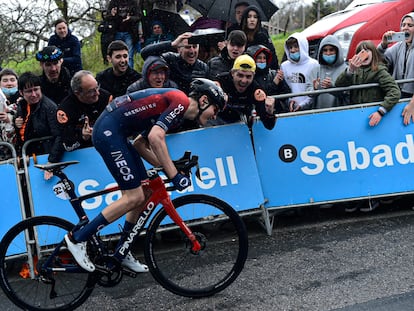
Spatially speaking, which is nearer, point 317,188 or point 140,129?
point 140,129

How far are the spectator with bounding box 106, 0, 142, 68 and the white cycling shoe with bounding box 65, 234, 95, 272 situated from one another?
16.3 ft

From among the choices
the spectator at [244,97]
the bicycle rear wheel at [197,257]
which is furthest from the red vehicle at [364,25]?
the bicycle rear wheel at [197,257]

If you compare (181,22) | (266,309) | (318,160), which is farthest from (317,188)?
(181,22)

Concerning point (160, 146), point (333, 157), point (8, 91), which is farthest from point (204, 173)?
point (8, 91)

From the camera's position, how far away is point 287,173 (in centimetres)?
613

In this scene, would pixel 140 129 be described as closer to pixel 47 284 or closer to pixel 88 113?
pixel 88 113

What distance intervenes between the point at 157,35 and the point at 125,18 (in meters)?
0.66

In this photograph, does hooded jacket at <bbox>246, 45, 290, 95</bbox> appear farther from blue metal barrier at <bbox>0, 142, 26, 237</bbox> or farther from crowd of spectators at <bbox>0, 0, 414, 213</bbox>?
blue metal barrier at <bbox>0, 142, 26, 237</bbox>

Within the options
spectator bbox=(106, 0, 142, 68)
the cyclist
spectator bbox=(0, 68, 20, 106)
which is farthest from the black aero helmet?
spectator bbox=(106, 0, 142, 68)

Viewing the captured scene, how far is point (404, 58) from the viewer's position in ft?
22.8

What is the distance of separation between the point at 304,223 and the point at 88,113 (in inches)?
111

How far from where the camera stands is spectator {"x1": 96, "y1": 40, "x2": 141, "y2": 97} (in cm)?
629

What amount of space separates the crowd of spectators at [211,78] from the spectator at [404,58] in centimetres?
1

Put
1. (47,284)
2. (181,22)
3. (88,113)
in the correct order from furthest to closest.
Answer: (181,22) → (88,113) → (47,284)
